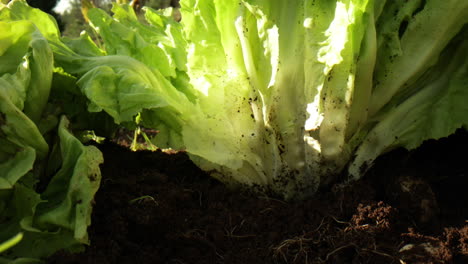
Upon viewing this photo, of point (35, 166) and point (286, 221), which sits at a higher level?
point (286, 221)

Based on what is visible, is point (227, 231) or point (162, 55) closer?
point (227, 231)

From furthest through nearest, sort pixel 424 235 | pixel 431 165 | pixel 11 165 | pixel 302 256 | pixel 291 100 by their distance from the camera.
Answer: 1. pixel 431 165
2. pixel 291 100
3. pixel 424 235
4. pixel 302 256
5. pixel 11 165

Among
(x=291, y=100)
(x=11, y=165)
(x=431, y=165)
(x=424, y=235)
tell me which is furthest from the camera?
(x=431, y=165)

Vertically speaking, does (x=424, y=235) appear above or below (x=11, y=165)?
above

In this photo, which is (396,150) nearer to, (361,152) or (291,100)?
(361,152)

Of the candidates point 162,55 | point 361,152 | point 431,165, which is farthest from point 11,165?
point 431,165

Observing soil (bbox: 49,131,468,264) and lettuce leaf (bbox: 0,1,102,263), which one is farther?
soil (bbox: 49,131,468,264)

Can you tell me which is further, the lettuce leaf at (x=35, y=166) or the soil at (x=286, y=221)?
the soil at (x=286, y=221)

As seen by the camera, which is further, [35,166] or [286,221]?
[286,221]
